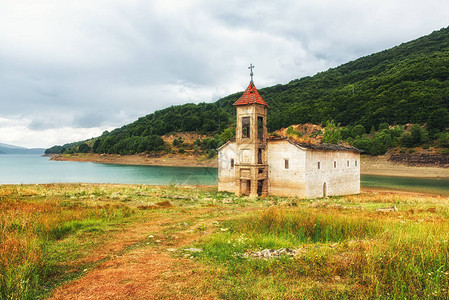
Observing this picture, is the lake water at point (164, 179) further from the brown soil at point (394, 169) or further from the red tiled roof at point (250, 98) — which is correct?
the red tiled roof at point (250, 98)

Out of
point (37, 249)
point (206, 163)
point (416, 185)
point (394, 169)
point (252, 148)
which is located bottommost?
point (416, 185)

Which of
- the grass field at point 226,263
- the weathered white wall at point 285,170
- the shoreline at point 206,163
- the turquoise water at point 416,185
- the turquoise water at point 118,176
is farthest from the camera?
the shoreline at point 206,163

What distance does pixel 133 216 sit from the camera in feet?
45.8

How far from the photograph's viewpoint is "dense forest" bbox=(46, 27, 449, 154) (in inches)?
3061

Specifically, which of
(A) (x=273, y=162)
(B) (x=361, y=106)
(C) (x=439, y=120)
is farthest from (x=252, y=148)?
(B) (x=361, y=106)

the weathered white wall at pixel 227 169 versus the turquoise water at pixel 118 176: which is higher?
the weathered white wall at pixel 227 169

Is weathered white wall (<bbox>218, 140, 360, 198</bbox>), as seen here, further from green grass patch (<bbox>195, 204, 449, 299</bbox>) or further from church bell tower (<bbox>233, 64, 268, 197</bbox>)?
green grass patch (<bbox>195, 204, 449, 299</bbox>)

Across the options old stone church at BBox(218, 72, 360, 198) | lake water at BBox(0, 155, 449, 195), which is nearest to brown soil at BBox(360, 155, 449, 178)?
lake water at BBox(0, 155, 449, 195)

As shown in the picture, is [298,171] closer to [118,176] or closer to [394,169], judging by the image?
[118,176]

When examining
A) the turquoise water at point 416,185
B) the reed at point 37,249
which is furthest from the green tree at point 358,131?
the reed at point 37,249

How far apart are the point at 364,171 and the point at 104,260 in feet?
228

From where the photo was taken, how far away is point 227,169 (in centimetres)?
3116

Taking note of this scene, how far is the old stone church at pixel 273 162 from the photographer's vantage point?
26.1 meters

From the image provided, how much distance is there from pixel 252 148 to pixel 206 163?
66211 millimetres
